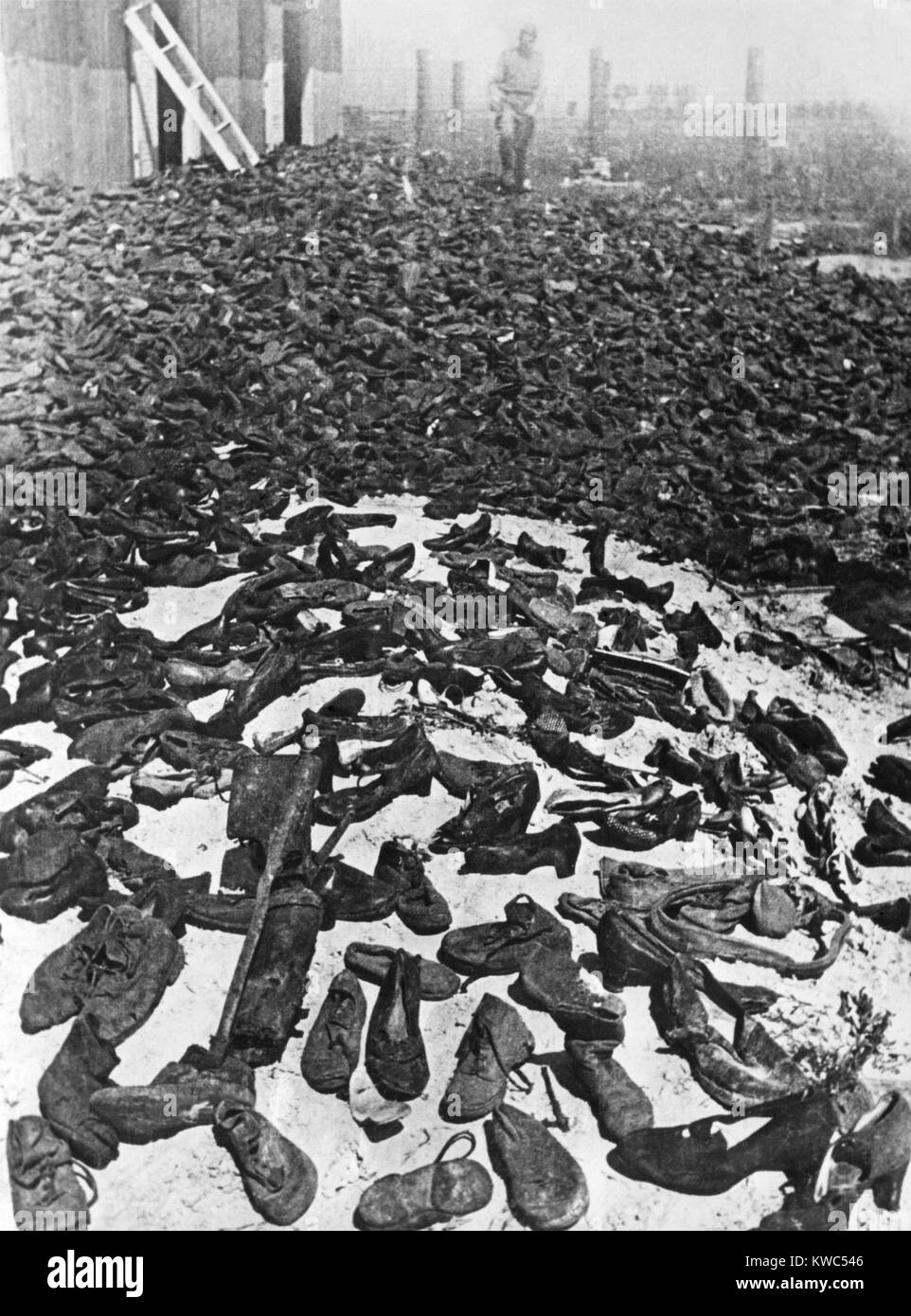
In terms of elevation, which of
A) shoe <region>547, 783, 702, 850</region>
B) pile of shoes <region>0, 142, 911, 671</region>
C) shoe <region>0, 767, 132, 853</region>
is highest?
pile of shoes <region>0, 142, 911, 671</region>

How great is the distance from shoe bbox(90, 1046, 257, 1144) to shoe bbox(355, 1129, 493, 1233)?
0.36 metres

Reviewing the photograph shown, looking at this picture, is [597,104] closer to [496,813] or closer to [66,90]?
[66,90]

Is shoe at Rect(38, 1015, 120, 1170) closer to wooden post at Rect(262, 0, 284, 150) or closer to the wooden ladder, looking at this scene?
the wooden ladder

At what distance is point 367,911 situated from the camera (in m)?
3.21

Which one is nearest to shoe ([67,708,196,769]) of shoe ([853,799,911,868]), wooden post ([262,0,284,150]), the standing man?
shoe ([853,799,911,868])

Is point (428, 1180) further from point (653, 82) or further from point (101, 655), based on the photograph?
point (653, 82)

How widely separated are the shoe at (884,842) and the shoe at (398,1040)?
1.28 meters

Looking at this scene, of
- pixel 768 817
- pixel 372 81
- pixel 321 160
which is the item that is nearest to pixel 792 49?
pixel 372 81

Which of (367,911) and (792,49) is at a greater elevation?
(792,49)

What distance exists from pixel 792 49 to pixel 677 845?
3.19m

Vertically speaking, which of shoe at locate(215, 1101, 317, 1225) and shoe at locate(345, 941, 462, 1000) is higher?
shoe at locate(345, 941, 462, 1000)

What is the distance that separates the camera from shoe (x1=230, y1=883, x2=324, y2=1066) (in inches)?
117

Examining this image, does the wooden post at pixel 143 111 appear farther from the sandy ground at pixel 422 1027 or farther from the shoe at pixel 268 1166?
the shoe at pixel 268 1166

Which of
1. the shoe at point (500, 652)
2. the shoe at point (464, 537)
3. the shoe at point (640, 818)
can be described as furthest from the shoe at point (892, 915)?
the shoe at point (464, 537)
